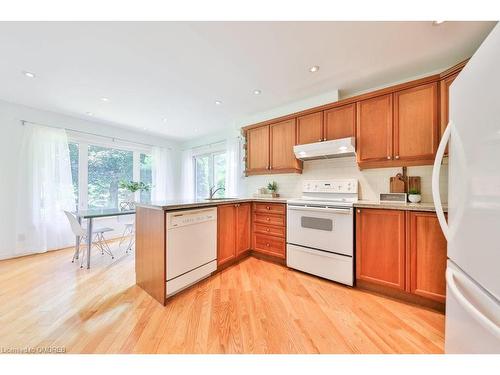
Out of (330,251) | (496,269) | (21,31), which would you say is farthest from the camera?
(330,251)

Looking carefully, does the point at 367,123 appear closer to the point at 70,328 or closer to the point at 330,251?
the point at 330,251

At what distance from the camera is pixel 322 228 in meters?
2.25

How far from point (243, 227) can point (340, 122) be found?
1.95 metres

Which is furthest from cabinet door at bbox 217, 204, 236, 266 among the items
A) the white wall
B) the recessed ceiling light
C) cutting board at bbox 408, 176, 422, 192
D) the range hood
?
the white wall

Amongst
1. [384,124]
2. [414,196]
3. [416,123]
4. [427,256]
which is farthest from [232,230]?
[416,123]

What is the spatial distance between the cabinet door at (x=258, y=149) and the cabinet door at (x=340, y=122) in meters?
0.99

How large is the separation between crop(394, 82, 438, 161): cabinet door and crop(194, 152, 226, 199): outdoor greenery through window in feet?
11.0

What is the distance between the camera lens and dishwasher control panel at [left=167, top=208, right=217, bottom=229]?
184 cm

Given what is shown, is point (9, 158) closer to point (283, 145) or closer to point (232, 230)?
point (232, 230)

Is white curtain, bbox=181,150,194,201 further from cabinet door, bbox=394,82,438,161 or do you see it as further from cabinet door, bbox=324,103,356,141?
cabinet door, bbox=394,82,438,161

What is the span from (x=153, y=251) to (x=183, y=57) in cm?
196

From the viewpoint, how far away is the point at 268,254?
9.17ft
